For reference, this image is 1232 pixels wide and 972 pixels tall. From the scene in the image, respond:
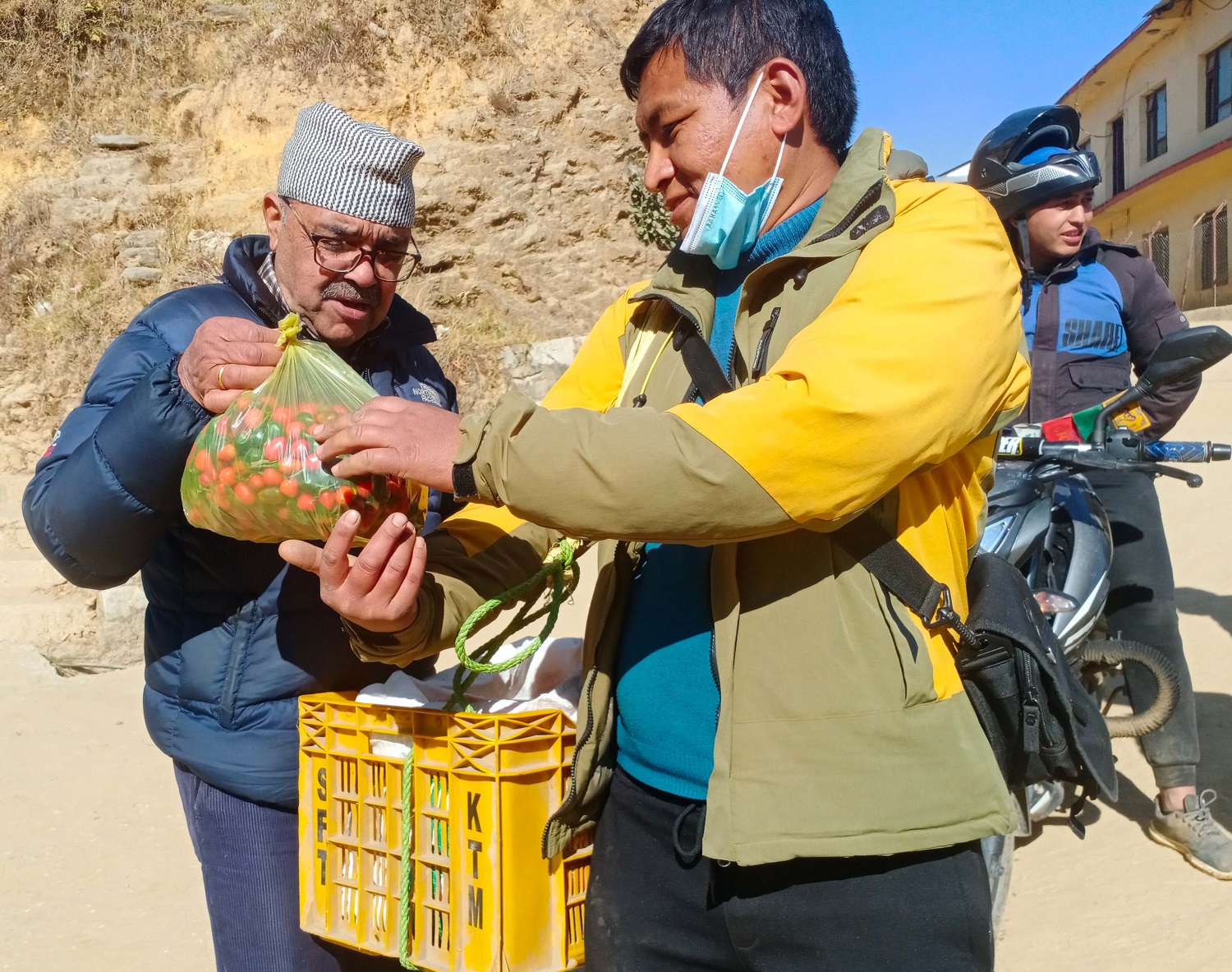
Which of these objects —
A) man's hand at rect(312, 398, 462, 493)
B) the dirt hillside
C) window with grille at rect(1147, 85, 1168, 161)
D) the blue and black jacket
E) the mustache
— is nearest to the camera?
man's hand at rect(312, 398, 462, 493)

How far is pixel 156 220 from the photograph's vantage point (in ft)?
37.3

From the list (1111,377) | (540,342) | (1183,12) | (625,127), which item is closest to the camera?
(1111,377)

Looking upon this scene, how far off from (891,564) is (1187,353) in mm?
2339

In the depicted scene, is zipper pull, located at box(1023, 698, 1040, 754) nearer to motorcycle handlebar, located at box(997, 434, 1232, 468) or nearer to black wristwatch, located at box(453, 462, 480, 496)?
black wristwatch, located at box(453, 462, 480, 496)

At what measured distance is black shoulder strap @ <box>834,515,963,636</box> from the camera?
4.38 ft

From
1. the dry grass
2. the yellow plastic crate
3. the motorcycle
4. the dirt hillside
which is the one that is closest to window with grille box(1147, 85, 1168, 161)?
the dirt hillside

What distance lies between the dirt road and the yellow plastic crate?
7.00 ft

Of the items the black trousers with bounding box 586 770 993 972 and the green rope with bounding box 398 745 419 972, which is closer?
the black trousers with bounding box 586 770 993 972

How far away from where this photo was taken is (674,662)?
150 centimetres

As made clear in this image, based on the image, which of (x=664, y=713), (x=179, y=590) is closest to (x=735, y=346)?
(x=664, y=713)

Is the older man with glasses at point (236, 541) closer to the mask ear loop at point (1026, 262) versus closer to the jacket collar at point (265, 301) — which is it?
the jacket collar at point (265, 301)

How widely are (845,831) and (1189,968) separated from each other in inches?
98.0

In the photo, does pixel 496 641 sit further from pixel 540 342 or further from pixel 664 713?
pixel 540 342

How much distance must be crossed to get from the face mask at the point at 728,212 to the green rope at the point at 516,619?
57 centimetres
